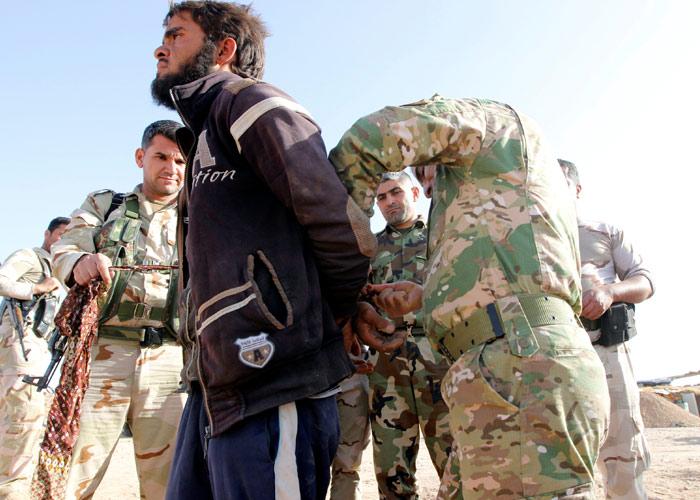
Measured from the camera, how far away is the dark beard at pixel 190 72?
2.69 meters

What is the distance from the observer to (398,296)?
2.44 metres

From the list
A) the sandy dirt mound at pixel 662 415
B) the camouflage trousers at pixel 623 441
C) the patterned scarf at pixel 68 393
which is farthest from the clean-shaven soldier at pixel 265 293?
the sandy dirt mound at pixel 662 415

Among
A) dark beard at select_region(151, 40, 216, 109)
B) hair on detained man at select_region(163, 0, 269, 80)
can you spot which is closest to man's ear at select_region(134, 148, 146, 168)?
hair on detained man at select_region(163, 0, 269, 80)

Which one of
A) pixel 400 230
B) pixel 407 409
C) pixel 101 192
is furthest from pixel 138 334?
pixel 400 230

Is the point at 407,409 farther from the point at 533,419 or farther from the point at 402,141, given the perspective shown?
the point at 402,141

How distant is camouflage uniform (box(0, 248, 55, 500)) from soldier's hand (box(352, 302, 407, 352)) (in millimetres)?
4416

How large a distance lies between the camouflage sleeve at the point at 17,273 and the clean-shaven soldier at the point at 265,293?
16.9ft

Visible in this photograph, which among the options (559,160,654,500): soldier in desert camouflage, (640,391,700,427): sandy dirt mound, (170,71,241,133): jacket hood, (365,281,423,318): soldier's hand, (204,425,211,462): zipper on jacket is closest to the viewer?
(204,425,211,462): zipper on jacket

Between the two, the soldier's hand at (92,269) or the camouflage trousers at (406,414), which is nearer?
the soldier's hand at (92,269)

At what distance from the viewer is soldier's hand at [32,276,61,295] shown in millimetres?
6726

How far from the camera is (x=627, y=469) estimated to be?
3.99 m

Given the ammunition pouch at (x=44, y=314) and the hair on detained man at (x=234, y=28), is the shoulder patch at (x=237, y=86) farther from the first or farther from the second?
the ammunition pouch at (x=44, y=314)

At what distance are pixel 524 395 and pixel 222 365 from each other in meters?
0.90

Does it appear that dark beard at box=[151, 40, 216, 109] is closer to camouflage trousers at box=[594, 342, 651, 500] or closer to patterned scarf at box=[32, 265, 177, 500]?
patterned scarf at box=[32, 265, 177, 500]
